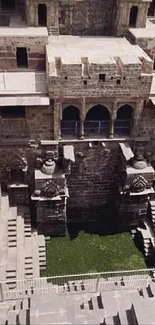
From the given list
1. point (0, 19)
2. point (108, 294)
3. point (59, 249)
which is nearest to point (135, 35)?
point (0, 19)

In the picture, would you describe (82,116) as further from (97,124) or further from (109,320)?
(109,320)

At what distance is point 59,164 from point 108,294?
7.78 meters

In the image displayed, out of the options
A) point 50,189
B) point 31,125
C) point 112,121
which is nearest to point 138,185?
point 112,121

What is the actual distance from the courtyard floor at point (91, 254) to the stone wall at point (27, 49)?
8322mm

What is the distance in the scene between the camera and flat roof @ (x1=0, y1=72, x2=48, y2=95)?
606 inches

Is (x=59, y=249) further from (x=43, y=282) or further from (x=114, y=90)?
(x=114, y=90)

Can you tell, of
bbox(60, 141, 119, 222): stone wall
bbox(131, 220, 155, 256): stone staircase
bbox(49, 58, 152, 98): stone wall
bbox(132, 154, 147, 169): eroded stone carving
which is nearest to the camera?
bbox(49, 58, 152, 98): stone wall

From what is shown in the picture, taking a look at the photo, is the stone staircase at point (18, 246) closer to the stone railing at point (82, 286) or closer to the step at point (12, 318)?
the stone railing at point (82, 286)

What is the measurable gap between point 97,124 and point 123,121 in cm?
120

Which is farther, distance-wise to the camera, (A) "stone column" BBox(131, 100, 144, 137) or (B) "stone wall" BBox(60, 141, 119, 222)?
(B) "stone wall" BBox(60, 141, 119, 222)

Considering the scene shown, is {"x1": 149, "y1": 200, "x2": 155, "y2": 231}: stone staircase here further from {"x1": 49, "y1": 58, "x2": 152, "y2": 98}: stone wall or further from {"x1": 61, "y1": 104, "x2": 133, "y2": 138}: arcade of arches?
{"x1": 49, "y1": 58, "x2": 152, "y2": 98}: stone wall

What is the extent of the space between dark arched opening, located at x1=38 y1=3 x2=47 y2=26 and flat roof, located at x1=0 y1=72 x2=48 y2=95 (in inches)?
98.1

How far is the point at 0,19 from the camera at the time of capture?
59.3 ft

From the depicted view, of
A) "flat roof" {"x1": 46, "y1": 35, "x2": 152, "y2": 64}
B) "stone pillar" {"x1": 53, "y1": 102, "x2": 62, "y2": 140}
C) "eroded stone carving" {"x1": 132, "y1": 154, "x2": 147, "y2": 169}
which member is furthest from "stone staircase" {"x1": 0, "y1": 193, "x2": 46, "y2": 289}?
"flat roof" {"x1": 46, "y1": 35, "x2": 152, "y2": 64}
